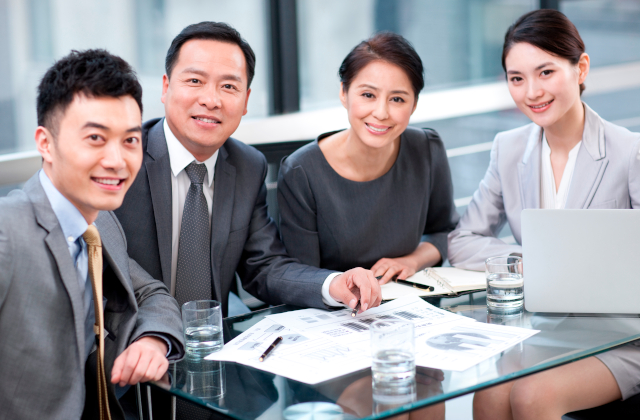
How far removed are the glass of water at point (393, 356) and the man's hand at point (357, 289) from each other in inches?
12.9

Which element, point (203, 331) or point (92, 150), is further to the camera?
point (203, 331)

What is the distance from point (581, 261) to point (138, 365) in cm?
105

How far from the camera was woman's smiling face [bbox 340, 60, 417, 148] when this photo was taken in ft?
6.61

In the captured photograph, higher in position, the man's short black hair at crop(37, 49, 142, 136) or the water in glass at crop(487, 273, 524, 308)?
the man's short black hair at crop(37, 49, 142, 136)

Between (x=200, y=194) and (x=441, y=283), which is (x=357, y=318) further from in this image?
(x=200, y=194)

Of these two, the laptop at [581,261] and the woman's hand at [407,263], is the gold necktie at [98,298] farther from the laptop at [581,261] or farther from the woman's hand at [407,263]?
the laptop at [581,261]

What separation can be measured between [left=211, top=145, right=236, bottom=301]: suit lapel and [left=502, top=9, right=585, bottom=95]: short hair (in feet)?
3.33

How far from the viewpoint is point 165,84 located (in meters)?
2.00

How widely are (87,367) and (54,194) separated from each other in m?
0.38

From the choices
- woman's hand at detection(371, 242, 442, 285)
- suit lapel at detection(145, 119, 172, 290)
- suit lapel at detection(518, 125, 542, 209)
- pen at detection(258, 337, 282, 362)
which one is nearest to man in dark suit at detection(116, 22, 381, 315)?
suit lapel at detection(145, 119, 172, 290)

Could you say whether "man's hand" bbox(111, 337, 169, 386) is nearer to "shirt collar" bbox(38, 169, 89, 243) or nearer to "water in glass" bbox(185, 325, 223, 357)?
"water in glass" bbox(185, 325, 223, 357)

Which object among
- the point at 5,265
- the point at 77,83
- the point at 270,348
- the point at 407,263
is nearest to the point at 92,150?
the point at 77,83

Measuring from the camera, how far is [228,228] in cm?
192

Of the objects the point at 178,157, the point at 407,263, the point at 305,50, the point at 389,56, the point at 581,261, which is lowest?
the point at 407,263
